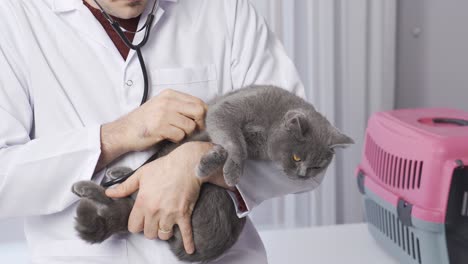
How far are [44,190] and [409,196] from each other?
0.84 meters

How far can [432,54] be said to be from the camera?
2.21m

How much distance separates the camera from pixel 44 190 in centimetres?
99

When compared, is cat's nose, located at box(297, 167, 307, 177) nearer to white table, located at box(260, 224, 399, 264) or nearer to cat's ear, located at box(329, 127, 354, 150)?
cat's ear, located at box(329, 127, 354, 150)

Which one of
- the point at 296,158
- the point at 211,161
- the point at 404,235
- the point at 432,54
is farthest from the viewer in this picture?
the point at 432,54

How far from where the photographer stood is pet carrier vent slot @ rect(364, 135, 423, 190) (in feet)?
4.17

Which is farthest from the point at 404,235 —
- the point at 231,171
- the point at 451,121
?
the point at 231,171

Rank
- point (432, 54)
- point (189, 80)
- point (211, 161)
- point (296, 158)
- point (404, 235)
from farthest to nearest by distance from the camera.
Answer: point (432, 54) < point (404, 235) < point (189, 80) < point (296, 158) < point (211, 161)

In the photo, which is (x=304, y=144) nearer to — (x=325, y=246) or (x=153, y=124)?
(x=153, y=124)

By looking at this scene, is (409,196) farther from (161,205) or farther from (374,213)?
(161,205)

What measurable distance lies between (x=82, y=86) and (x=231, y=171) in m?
0.38

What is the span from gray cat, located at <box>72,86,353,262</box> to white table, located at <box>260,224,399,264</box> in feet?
1.21

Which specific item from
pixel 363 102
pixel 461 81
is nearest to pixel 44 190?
pixel 363 102

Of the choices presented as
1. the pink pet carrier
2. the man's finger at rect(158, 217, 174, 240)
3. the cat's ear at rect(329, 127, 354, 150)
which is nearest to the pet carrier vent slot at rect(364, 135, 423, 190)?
the pink pet carrier

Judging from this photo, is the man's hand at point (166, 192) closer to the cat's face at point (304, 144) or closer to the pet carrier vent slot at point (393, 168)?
the cat's face at point (304, 144)
